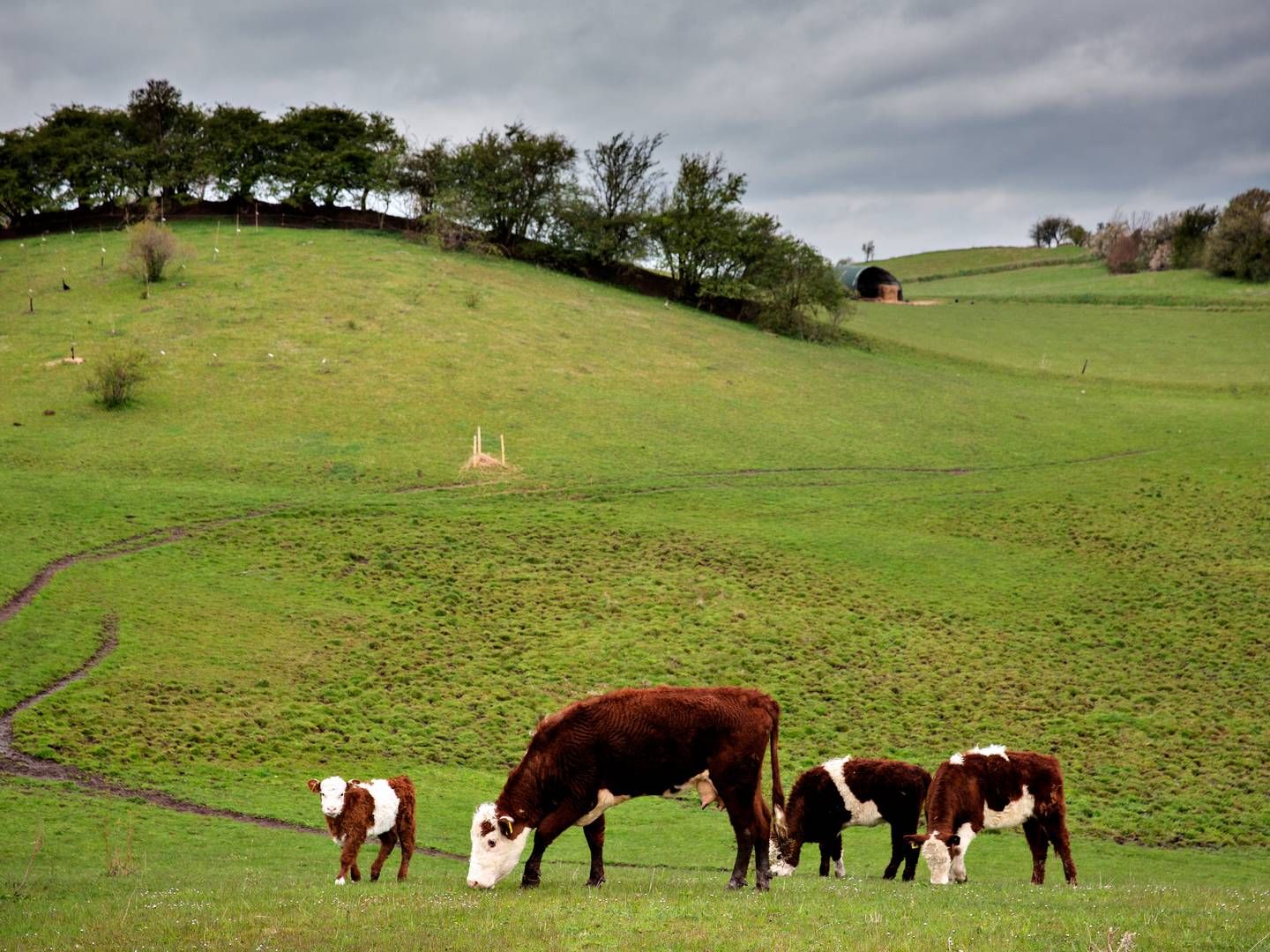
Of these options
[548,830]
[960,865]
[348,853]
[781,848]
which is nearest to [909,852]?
[960,865]

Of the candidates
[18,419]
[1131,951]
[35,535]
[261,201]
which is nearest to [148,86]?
[261,201]

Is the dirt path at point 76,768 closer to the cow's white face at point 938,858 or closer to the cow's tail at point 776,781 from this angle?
the cow's tail at point 776,781

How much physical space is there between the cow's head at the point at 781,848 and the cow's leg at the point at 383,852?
580cm

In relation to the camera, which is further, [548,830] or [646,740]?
[646,740]

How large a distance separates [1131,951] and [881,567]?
32024 mm

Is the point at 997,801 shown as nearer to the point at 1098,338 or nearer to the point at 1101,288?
the point at 1098,338

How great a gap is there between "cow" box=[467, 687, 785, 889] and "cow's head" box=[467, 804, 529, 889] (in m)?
0.18

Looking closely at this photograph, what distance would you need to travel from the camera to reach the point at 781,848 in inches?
685

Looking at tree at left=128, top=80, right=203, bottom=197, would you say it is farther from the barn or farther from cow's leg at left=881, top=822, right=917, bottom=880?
cow's leg at left=881, top=822, right=917, bottom=880

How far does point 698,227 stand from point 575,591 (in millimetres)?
53401

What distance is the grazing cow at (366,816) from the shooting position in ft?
53.0

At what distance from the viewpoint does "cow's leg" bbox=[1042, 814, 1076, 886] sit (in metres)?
17.4

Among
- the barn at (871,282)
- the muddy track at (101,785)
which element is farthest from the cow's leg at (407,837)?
the barn at (871,282)

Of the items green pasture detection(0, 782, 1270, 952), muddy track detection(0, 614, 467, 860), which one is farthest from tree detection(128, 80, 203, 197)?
green pasture detection(0, 782, 1270, 952)
